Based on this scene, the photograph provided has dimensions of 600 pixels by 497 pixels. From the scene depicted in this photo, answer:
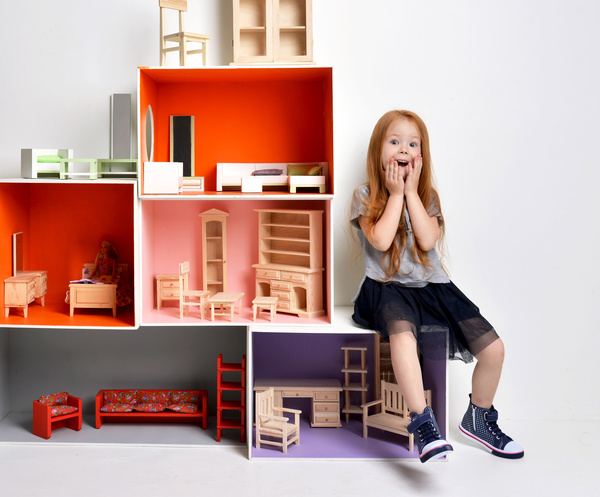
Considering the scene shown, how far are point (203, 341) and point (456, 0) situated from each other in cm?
179

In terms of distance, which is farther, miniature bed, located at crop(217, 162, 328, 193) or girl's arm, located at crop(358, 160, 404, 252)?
miniature bed, located at crop(217, 162, 328, 193)

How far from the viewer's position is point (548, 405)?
287cm

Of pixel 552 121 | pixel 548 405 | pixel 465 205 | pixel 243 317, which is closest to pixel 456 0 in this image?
pixel 552 121

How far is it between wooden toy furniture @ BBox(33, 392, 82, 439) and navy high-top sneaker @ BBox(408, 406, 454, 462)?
135 cm

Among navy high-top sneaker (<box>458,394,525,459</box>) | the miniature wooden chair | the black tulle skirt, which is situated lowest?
navy high-top sneaker (<box>458,394,525,459</box>)

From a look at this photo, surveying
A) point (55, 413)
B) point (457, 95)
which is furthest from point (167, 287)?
point (457, 95)

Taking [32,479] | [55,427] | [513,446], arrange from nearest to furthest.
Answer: [32,479] → [513,446] → [55,427]

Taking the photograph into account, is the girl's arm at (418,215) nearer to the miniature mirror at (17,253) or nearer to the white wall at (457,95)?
the white wall at (457,95)

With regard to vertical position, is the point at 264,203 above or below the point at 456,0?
below

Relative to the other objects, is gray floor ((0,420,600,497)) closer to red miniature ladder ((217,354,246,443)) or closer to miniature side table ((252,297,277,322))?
red miniature ladder ((217,354,246,443))

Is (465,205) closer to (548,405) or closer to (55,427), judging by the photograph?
(548,405)

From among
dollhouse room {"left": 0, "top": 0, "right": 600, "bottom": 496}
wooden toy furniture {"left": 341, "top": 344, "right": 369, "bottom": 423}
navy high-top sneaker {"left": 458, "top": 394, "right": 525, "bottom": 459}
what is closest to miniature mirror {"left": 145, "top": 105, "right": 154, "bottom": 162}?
dollhouse room {"left": 0, "top": 0, "right": 600, "bottom": 496}

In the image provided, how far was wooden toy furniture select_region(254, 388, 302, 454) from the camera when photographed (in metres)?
2.48

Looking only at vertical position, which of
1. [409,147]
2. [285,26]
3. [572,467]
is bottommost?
[572,467]
